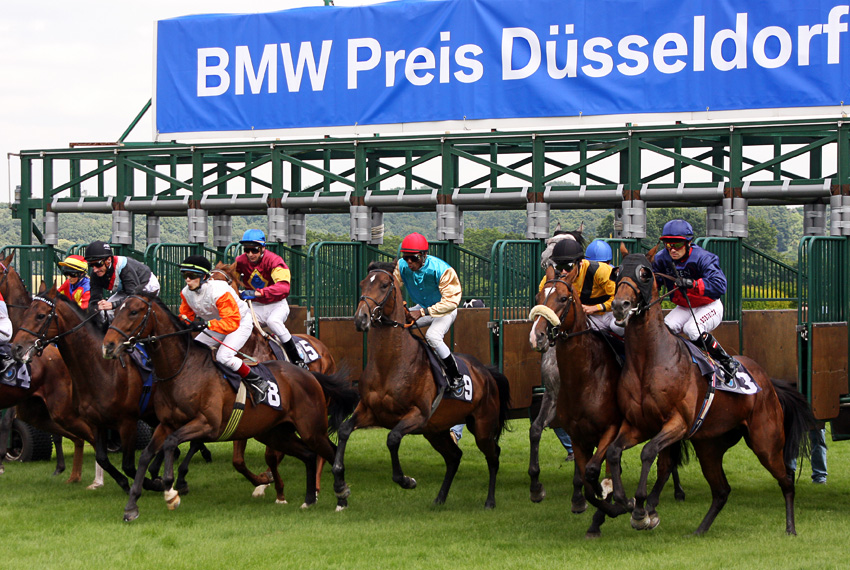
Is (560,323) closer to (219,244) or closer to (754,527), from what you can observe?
(754,527)

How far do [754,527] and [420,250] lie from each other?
9.71 ft

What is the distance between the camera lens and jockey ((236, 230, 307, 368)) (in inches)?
330

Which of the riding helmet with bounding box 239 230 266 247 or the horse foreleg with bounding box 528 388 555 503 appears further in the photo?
the riding helmet with bounding box 239 230 266 247

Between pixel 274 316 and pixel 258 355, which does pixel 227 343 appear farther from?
pixel 274 316

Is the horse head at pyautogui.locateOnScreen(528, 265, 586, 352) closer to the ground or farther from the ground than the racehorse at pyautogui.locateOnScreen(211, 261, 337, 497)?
farther from the ground

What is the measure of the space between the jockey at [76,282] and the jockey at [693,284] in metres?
4.48

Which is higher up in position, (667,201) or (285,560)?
(667,201)

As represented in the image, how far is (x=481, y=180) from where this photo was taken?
37.3 feet

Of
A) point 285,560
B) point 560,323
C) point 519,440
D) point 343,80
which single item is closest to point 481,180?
→ point 343,80

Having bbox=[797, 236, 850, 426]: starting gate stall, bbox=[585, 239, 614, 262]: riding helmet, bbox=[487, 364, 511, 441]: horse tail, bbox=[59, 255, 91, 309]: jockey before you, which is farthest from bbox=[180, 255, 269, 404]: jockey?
bbox=[797, 236, 850, 426]: starting gate stall

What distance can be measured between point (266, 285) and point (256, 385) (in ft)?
6.02

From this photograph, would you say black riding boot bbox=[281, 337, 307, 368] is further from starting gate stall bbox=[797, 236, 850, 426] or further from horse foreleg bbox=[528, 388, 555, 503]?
starting gate stall bbox=[797, 236, 850, 426]

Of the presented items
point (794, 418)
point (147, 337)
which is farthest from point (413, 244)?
point (794, 418)

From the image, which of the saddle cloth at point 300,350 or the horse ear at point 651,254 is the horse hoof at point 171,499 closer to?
the saddle cloth at point 300,350
